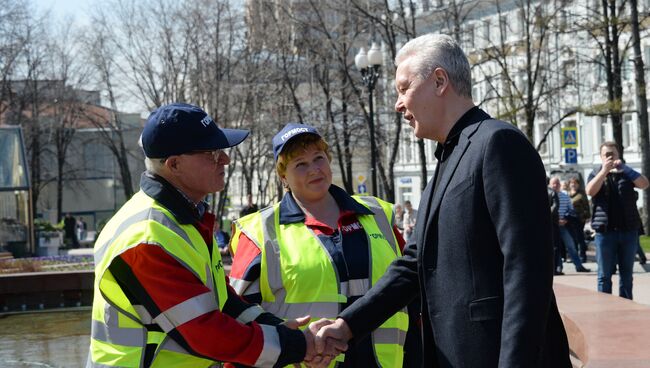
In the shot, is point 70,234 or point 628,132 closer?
point 70,234

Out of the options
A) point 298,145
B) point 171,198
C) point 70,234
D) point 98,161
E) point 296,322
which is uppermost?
point 98,161

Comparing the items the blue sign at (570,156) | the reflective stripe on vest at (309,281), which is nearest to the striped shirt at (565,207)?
the blue sign at (570,156)

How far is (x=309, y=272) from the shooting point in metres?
4.84

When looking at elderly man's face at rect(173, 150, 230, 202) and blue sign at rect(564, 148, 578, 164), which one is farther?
blue sign at rect(564, 148, 578, 164)

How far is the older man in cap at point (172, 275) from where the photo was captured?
3.61 meters

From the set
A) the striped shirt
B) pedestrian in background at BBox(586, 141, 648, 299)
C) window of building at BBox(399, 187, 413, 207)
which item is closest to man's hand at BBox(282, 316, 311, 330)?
pedestrian in background at BBox(586, 141, 648, 299)

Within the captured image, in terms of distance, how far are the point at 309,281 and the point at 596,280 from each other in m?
12.0

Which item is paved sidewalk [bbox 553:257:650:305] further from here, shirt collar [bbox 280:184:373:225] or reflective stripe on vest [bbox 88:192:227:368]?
reflective stripe on vest [bbox 88:192:227:368]

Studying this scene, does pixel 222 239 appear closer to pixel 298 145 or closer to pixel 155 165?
pixel 298 145

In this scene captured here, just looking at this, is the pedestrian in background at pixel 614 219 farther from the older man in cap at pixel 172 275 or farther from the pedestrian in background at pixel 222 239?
the older man in cap at pixel 172 275

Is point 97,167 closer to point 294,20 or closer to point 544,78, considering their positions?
point 294,20

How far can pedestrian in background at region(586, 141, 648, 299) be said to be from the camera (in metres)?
11.5

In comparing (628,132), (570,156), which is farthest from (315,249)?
(628,132)

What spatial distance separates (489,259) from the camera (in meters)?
3.38
